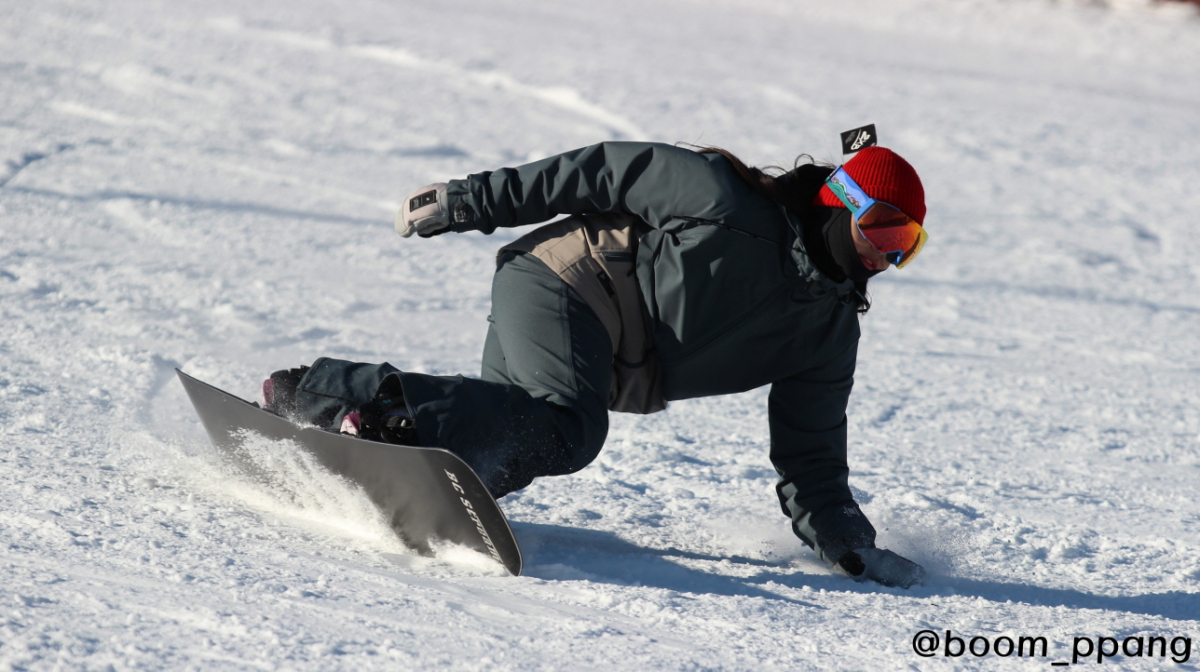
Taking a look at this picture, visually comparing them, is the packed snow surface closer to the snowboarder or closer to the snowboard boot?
the snowboard boot

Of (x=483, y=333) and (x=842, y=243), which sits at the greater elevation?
(x=842, y=243)

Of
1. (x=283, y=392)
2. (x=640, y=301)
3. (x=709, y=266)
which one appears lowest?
(x=283, y=392)

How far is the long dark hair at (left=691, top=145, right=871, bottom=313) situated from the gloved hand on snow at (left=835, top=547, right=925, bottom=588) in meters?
0.58

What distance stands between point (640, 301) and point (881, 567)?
33.1 inches

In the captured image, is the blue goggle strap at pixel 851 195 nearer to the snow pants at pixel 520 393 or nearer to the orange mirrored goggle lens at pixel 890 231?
the orange mirrored goggle lens at pixel 890 231

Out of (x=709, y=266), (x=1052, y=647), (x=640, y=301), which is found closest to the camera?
(x=1052, y=647)

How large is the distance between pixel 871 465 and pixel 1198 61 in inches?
374

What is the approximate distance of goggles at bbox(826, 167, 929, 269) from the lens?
85.2 inches

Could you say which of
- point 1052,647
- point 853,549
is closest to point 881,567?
point 853,549

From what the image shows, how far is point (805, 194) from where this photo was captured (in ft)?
7.62

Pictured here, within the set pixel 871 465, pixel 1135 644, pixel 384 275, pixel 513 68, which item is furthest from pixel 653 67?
pixel 1135 644

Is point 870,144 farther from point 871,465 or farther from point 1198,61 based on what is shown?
point 1198,61

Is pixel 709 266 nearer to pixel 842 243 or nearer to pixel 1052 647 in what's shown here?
pixel 842 243

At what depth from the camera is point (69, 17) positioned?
803cm
